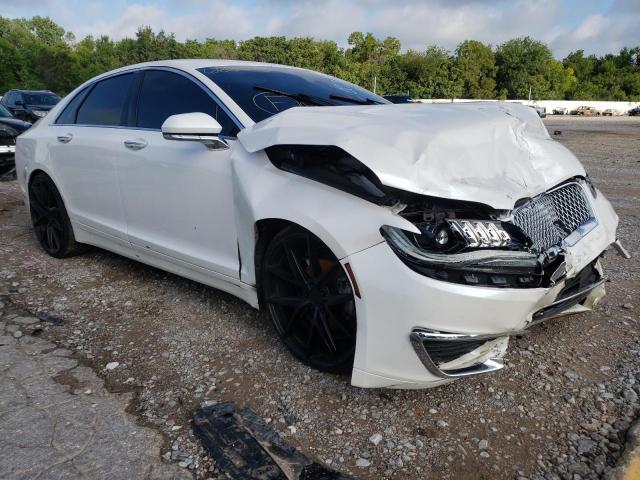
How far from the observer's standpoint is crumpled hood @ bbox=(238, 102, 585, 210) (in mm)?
2100

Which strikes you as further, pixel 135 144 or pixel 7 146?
pixel 7 146

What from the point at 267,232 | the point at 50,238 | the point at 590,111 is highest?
the point at 267,232

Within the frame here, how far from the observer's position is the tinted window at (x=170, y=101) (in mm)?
3049

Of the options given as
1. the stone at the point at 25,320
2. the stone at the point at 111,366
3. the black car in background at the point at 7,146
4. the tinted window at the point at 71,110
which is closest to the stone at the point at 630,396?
the stone at the point at 111,366

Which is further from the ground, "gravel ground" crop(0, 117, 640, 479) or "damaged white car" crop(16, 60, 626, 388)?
"damaged white car" crop(16, 60, 626, 388)

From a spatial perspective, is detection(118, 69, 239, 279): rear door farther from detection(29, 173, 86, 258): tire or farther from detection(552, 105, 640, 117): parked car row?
detection(552, 105, 640, 117): parked car row

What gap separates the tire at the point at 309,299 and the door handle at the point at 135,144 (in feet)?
4.29

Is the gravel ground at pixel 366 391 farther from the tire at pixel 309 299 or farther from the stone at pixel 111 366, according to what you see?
the tire at pixel 309 299

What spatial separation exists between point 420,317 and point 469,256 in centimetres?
31

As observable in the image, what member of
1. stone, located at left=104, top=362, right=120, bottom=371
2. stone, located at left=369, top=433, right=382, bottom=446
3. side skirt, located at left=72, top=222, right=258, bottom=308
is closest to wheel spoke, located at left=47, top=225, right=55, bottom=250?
side skirt, located at left=72, top=222, right=258, bottom=308

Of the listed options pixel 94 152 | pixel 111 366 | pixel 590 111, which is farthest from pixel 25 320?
pixel 590 111

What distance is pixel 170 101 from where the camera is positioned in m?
3.36

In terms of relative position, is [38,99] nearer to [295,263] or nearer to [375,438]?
[295,263]

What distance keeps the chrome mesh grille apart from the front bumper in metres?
0.12
